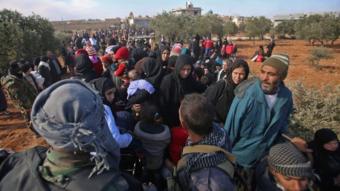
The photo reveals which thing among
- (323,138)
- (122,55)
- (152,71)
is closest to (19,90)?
(122,55)

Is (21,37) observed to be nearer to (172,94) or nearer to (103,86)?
(172,94)

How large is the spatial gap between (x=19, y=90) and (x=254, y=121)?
5.90 metres

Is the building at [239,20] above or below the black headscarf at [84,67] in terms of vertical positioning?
above

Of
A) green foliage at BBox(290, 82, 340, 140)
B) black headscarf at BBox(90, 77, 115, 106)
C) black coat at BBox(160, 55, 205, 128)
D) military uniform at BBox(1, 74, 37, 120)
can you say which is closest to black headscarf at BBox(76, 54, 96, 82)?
black coat at BBox(160, 55, 205, 128)

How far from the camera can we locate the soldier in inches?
284

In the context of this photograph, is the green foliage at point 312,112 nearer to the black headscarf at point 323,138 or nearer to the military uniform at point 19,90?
the black headscarf at point 323,138

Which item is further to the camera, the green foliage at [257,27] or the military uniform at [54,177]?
the green foliage at [257,27]

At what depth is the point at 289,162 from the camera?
235cm

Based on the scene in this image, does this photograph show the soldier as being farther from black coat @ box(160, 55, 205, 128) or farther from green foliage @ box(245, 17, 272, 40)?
green foliage @ box(245, 17, 272, 40)

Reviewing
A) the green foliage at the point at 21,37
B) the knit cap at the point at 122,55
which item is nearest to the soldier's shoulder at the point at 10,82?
the knit cap at the point at 122,55

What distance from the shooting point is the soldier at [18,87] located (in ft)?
23.7

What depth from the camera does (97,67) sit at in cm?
623

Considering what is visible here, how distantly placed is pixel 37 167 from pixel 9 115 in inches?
360

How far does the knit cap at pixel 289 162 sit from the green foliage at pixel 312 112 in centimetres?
381
